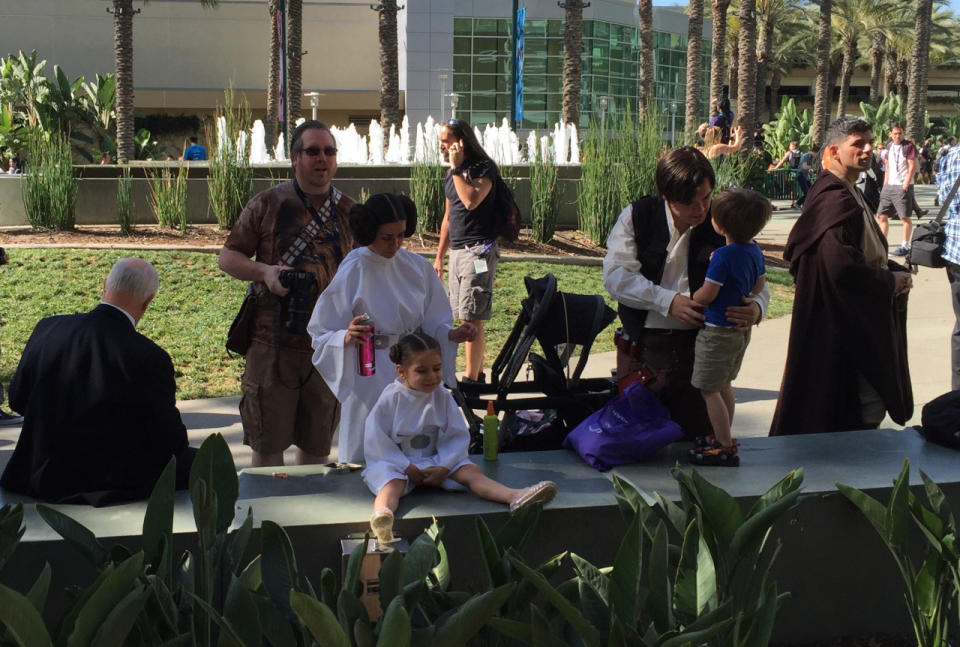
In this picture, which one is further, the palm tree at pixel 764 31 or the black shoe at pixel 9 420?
the palm tree at pixel 764 31

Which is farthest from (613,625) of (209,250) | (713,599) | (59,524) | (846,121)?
(209,250)

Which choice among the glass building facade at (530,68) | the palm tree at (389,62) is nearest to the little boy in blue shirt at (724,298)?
the palm tree at (389,62)

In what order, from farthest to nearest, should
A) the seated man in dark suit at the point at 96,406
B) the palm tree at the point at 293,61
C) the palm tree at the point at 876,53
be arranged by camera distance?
the palm tree at the point at 876,53
the palm tree at the point at 293,61
the seated man in dark suit at the point at 96,406

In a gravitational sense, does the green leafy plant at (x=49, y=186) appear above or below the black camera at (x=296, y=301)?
above

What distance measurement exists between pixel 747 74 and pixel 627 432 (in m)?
30.2

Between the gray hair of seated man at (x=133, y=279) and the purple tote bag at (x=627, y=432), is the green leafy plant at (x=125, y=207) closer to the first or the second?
the gray hair of seated man at (x=133, y=279)

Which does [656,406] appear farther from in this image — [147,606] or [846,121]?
[147,606]

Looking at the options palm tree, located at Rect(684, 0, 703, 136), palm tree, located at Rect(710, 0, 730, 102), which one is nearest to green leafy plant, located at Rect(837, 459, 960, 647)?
palm tree, located at Rect(710, 0, 730, 102)

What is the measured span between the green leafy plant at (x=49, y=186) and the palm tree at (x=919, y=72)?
31049mm

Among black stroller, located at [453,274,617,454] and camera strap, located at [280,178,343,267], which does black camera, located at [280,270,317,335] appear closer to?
camera strap, located at [280,178,343,267]

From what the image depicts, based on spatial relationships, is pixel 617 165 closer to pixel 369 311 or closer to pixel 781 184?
pixel 369 311

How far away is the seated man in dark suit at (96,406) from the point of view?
12.1ft

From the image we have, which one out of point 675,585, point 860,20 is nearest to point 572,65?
point 675,585

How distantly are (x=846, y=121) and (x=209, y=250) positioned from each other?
29.6 feet
